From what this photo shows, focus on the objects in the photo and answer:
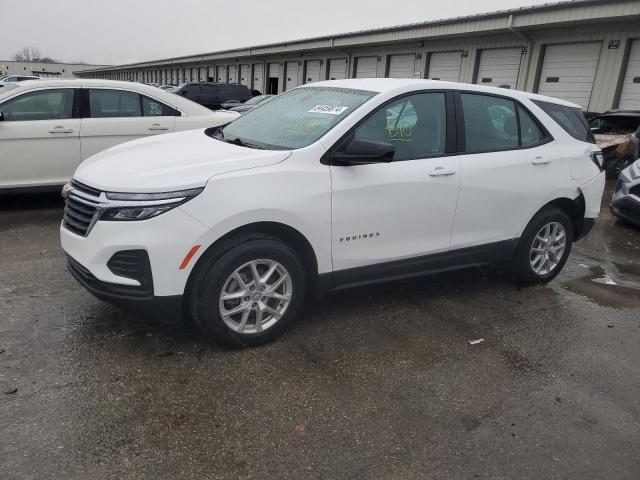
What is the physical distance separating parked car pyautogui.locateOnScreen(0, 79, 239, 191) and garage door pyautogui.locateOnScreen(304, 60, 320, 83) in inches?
856

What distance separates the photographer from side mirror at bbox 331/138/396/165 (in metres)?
3.45

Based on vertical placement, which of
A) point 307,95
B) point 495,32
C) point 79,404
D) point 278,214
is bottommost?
point 79,404

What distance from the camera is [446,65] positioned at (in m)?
20.0

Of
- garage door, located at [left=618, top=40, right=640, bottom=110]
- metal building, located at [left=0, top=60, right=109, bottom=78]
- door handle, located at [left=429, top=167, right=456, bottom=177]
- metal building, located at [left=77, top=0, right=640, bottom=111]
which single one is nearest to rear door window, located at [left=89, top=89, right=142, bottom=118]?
door handle, located at [left=429, top=167, right=456, bottom=177]

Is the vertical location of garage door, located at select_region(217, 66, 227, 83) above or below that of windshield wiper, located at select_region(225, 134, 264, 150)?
above

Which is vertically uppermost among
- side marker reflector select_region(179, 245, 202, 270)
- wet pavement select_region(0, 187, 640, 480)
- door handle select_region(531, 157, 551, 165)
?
door handle select_region(531, 157, 551, 165)

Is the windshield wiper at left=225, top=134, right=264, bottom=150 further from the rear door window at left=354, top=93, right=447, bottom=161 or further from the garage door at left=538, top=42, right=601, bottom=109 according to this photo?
the garage door at left=538, top=42, right=601, bottom=109

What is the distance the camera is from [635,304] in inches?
191

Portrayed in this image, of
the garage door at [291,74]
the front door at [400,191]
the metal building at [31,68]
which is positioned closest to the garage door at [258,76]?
the garage door at [291,74]

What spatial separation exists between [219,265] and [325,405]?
3.33ft

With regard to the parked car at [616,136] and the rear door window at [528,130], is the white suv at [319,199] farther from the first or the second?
the parked car at [616,136]

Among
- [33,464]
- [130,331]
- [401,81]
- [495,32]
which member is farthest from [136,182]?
[495,32]

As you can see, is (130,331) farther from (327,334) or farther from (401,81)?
(401,81)

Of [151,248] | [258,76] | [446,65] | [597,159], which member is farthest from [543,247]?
[258,76]
